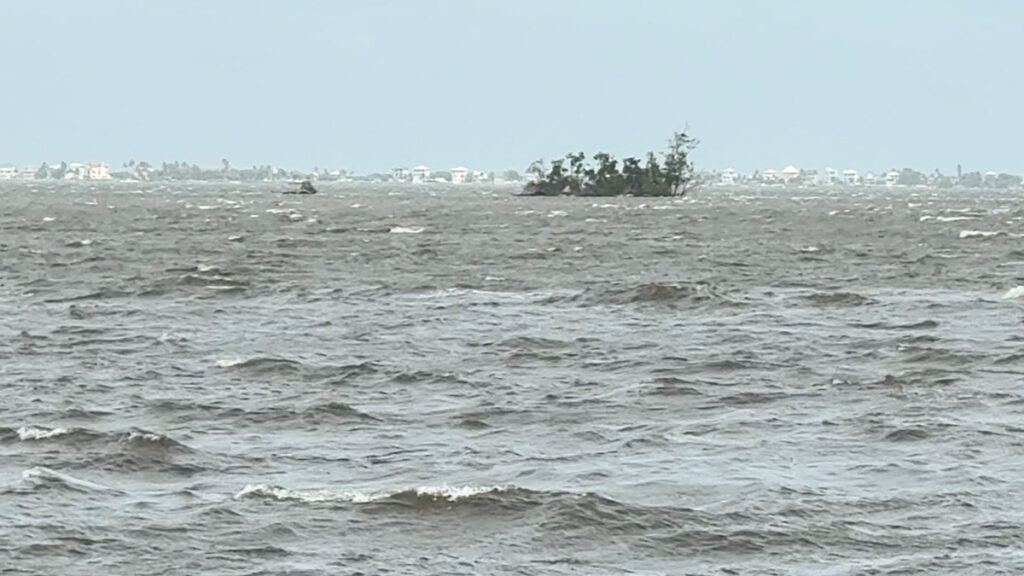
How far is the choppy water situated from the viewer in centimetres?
1628

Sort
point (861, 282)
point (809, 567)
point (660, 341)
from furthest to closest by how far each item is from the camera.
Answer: point (861, 282) → point (660, 341) → point (809, 567)

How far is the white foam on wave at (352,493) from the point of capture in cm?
1795

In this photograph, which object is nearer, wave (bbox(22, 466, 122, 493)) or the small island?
wave (bbox(22, 466, 122, 493))

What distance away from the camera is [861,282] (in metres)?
46.6

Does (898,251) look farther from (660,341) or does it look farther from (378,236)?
(660,341)

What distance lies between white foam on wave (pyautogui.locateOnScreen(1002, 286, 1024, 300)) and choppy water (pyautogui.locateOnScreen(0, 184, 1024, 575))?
16 cm

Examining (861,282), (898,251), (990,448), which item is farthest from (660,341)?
(898,251)

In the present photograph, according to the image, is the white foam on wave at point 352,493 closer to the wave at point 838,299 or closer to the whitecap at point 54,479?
the whitecap at point 54,479

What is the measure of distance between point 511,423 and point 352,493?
193 inches

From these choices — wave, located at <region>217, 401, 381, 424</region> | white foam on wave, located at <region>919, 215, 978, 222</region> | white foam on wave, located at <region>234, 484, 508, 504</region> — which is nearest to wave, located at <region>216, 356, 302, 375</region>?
wave, located at <region>217, 401, 381, 424</region>

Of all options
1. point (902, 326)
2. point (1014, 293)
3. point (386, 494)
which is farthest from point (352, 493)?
point (1014, 293)

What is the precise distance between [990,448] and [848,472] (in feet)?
7.00

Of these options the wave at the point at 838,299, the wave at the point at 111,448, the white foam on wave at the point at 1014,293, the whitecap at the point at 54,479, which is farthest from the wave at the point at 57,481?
A: the white foam on wave at the point at 1014,293

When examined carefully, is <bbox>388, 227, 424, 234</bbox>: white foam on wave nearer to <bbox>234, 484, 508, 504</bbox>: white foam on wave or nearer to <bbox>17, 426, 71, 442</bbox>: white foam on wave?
<bbox>17, 426, 71, 442</bbox>: white foam on wave
